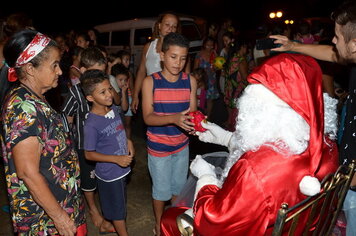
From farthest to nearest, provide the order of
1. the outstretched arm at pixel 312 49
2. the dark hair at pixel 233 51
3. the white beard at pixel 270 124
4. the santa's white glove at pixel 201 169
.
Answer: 1. the dark hair at pixel 233 51
2. the outstretched arm at pixel 312 49
3. the santa's white glove at pixel 201 169
4. the white beard at pixel 270 124

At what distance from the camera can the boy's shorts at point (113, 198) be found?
2.86m

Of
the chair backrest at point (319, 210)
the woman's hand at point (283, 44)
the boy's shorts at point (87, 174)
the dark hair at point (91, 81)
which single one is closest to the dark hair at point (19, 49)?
the dark hair at point (91, 81)

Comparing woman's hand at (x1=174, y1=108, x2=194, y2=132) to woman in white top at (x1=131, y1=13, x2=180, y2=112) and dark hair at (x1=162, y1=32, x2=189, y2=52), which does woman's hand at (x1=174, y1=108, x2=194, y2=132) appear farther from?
woman in white top at (x1=131, y1=13, x2=180, y2=112)

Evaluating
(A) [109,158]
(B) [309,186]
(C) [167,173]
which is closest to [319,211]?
(B) [309,186]

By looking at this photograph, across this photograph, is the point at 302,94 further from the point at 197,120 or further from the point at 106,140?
the point at 106,140

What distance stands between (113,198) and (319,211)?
179 centimetres

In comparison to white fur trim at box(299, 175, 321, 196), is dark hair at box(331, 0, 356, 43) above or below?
above

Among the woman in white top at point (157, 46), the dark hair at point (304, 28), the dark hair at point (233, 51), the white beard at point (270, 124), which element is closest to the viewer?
the white beard at point (270, 124)

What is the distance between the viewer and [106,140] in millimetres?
2771

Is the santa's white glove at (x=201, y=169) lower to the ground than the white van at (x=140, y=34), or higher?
lower

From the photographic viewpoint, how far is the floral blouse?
1788 millimetres

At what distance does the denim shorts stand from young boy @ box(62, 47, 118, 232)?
70 cm

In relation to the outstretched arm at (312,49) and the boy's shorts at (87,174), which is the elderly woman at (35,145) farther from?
the outstretched arm at (312,49)

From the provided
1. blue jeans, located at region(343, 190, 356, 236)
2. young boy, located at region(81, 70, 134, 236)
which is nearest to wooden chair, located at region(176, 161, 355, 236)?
blue jeans, located at region(343, 190, 356, 236)
